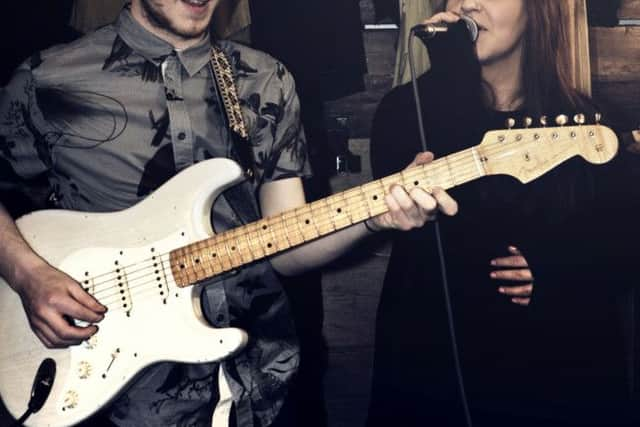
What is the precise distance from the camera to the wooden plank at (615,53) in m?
1.55

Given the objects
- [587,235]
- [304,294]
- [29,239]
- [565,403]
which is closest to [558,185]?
[587,235]

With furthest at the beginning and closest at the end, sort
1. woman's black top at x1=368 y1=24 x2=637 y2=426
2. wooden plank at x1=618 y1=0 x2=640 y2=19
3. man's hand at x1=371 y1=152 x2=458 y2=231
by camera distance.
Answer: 1. wooden plank at x1=618 y1=0 x2=640 y2=19
2. woman's black top at x1=368 y1=24 x2=637 y2=426
3. man's hand at x1=371 y1=152 x2=458 y2=231

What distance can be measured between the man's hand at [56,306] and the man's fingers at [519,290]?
2.94 feet

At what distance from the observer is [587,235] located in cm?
150

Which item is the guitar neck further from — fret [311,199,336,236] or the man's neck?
the man's neck

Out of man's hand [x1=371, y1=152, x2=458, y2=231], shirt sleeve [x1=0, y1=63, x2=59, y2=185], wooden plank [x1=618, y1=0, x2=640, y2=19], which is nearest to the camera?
man's hand [x1=371, y1=152, x2=458, y2=231]

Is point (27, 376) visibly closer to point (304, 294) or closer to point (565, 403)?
point (304, 294)

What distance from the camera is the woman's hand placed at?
1.48 m

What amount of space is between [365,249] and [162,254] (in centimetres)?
55

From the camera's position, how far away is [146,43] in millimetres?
1385

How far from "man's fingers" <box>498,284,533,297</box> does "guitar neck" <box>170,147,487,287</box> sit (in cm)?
40

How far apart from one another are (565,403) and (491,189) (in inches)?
20.9

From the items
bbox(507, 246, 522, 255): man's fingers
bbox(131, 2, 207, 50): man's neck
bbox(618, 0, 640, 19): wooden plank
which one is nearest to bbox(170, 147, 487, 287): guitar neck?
bbox(507, 246, 522, 255): man's fingers

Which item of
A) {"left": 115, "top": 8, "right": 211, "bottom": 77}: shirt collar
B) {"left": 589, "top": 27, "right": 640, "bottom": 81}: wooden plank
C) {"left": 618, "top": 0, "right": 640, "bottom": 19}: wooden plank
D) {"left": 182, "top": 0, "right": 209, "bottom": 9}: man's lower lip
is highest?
{"left": 182, "top": 0, "right": 209, "bottom": 9}: man's lower lip
